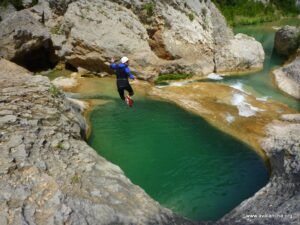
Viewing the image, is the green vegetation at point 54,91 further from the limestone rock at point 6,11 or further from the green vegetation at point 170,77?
the limestone rock at point 6,11

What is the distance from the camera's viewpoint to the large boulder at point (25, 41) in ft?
86.4

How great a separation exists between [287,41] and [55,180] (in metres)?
28.9

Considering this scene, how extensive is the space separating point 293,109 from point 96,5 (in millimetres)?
15997

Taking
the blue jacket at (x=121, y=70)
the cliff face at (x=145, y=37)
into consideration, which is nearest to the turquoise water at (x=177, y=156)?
the blue jacket at (x=121, y=70)

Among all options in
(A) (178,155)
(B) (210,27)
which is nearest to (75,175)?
(A) (178,155)

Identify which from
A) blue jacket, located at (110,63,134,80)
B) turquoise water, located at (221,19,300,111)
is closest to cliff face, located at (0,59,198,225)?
blue jacket, located at (110,63,134,80)

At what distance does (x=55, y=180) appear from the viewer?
11.8 m

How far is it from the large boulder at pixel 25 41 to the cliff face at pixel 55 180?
37.9ft

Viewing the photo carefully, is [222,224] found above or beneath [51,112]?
beneath

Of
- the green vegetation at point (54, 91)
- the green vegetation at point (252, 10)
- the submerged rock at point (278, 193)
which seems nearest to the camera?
the submerged rock at point (278, 193)

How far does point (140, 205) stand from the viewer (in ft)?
38.8

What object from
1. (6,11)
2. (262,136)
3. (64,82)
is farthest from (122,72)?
(6,11)

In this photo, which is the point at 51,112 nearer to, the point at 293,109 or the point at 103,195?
the point at 103,195

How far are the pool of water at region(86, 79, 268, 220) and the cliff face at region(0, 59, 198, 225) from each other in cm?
215
